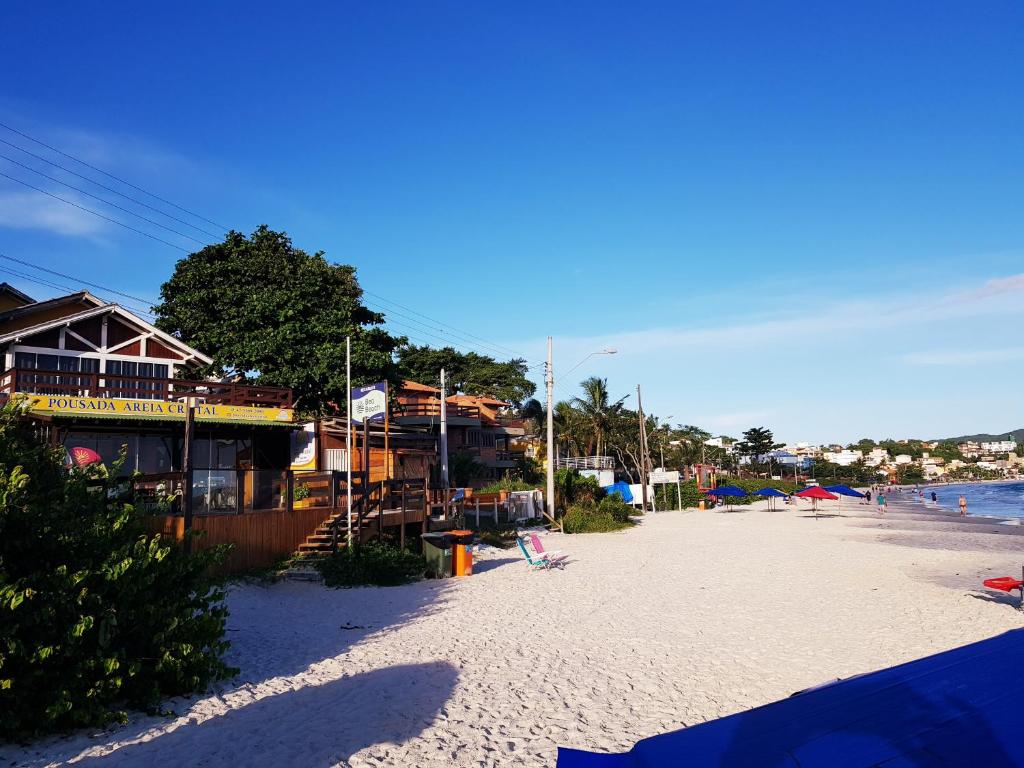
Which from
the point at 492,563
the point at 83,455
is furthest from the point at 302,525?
the point at 83,455

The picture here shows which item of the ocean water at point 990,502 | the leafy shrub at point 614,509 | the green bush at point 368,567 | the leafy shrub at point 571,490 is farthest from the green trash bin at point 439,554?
the ocean water at point 990,502

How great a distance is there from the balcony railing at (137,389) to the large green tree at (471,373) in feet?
125

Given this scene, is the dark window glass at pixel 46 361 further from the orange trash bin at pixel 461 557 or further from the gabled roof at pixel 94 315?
the orange trash bin at pixel 461 557

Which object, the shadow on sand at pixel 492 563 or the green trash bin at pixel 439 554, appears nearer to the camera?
the green trash bin at pixel 439 554

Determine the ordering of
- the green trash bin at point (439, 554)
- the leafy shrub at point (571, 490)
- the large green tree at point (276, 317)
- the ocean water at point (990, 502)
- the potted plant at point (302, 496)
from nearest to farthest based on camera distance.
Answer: the green trash bin at point (439, 554), the potted plant at point (302, 496), the large green tree at point (276, 317), the leafy shrub at point (571, 490), the ocean water at point (990, 502)

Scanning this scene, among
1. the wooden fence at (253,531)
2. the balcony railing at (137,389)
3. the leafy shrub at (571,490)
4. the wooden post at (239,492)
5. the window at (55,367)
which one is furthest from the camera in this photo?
the leafy shrub at (571,490)

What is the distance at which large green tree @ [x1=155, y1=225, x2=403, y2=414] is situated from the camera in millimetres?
31469

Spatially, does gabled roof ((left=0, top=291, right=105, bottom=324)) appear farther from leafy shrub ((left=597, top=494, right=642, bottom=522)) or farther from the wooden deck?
leafy shrub ((left=597, top=494, right=642, bottom=522))

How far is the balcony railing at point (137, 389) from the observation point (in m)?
21.8

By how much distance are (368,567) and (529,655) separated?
739cm

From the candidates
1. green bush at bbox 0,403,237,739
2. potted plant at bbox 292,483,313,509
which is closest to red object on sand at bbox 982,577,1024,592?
green bush at bbox 0,403,237,739

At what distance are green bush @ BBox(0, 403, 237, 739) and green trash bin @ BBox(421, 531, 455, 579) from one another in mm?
10138

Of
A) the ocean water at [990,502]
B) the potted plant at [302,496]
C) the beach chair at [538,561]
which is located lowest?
the ocean water at [990,502]

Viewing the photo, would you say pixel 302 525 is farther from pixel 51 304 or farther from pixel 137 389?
pixel 51 304
